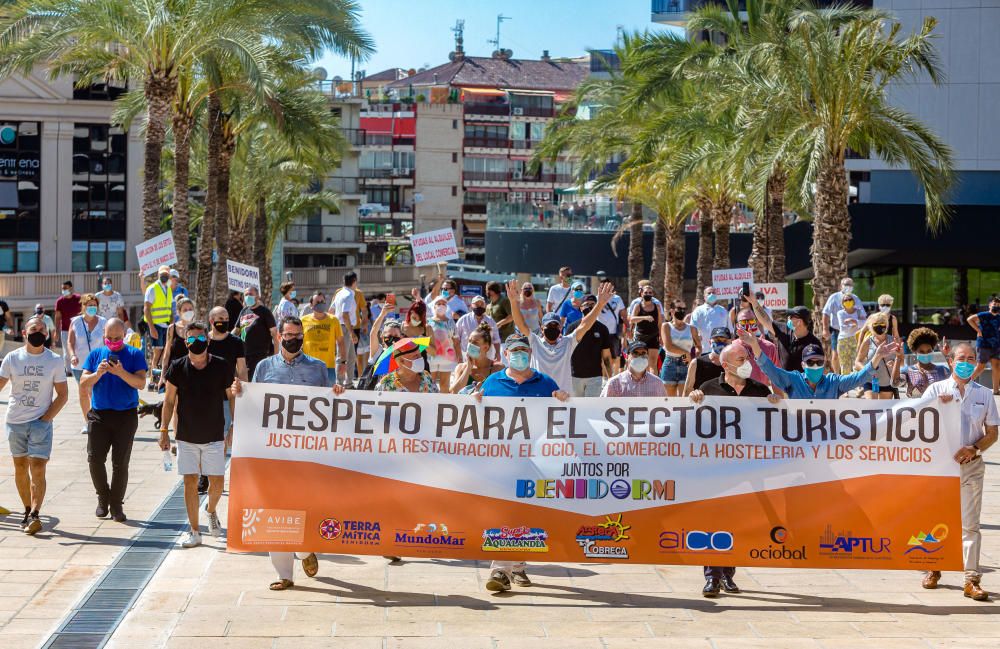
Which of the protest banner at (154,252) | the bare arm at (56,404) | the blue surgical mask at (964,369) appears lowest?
the bare arm at (56,404)

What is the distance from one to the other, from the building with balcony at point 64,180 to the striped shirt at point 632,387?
164 feet

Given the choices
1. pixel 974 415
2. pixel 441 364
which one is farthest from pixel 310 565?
pixel 441 364

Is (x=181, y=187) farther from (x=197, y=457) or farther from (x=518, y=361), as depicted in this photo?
(x=518, y=361)

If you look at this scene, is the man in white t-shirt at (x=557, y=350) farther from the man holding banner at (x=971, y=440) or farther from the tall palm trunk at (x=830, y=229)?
the tall palm trunk at (x=830, y=229)

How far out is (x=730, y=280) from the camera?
74.2 feet

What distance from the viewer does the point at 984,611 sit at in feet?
28.5

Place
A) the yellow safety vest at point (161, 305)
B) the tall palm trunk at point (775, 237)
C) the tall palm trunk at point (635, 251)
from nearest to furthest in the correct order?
the yellow safety vest at point (161, 305) → the tall palm trunk at point (775, 237) → the tall palm trunk at point (635, 251)

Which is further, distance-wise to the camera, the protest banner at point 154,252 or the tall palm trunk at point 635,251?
the tall palm trunk at point 635,251

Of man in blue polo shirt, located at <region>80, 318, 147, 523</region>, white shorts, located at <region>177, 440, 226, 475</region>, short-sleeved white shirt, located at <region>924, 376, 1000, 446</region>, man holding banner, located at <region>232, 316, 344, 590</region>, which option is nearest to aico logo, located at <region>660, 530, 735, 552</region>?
short-sleeved white shirt, located at <region>924, 376, 1000, 446</region>

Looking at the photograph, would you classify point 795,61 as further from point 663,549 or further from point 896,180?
point 896,180

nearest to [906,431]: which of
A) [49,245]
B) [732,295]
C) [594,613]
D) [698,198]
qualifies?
[594,613]

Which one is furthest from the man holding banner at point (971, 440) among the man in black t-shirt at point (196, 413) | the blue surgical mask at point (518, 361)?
the man in black t-shirt at point (196, 413)

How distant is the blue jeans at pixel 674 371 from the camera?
1575 centimetres

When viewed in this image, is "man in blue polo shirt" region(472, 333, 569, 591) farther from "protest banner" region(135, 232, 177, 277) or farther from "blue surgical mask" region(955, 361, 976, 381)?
"protest banner" region(135, 232, 177, 277)
